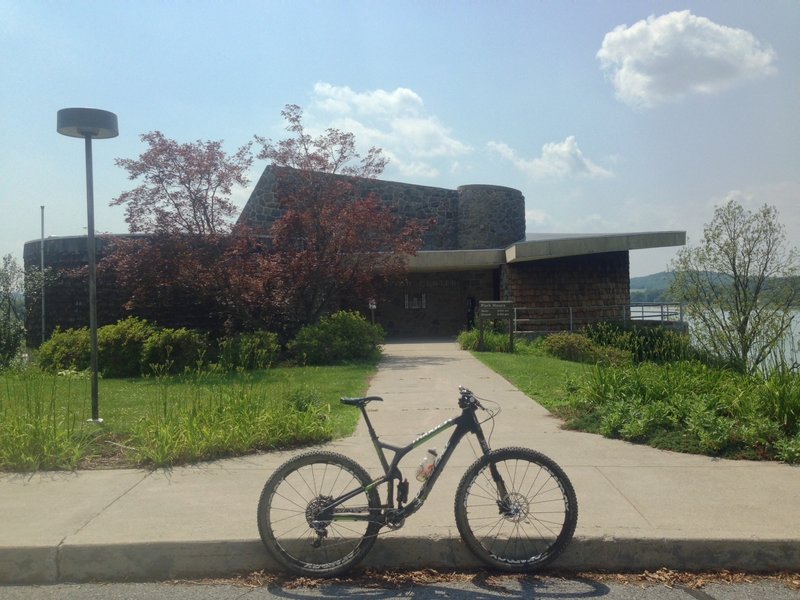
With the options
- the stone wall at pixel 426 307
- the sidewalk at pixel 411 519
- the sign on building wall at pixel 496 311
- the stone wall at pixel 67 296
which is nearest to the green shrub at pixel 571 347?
the sign on building wall at pixel 496 311

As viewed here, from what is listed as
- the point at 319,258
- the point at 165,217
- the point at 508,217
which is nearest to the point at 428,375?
the point at 319,258

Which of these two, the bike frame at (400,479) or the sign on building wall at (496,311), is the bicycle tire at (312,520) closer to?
the bike frame at (400,479)

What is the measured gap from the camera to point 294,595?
455 centimetres

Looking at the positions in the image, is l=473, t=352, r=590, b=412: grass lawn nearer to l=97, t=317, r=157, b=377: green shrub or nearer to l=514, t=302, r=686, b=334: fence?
l=514, t=302, r=686, b=334: fence

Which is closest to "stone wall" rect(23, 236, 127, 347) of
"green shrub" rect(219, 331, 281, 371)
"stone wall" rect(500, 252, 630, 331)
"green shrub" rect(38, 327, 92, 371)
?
"green shrub" rect(38, 327, 92, 371)

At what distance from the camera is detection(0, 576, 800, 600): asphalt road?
4465 millimetres

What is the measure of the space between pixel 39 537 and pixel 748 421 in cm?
644

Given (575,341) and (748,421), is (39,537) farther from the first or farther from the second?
(575,341)

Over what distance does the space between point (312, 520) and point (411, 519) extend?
2.75 ft

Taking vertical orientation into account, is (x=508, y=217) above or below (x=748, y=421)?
above

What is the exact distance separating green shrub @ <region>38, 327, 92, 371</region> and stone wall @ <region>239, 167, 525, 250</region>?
17260 mm

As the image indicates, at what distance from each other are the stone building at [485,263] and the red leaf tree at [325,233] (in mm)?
558

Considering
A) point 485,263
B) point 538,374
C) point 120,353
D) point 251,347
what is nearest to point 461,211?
point 485,263

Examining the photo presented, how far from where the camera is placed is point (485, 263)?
84.6ft
